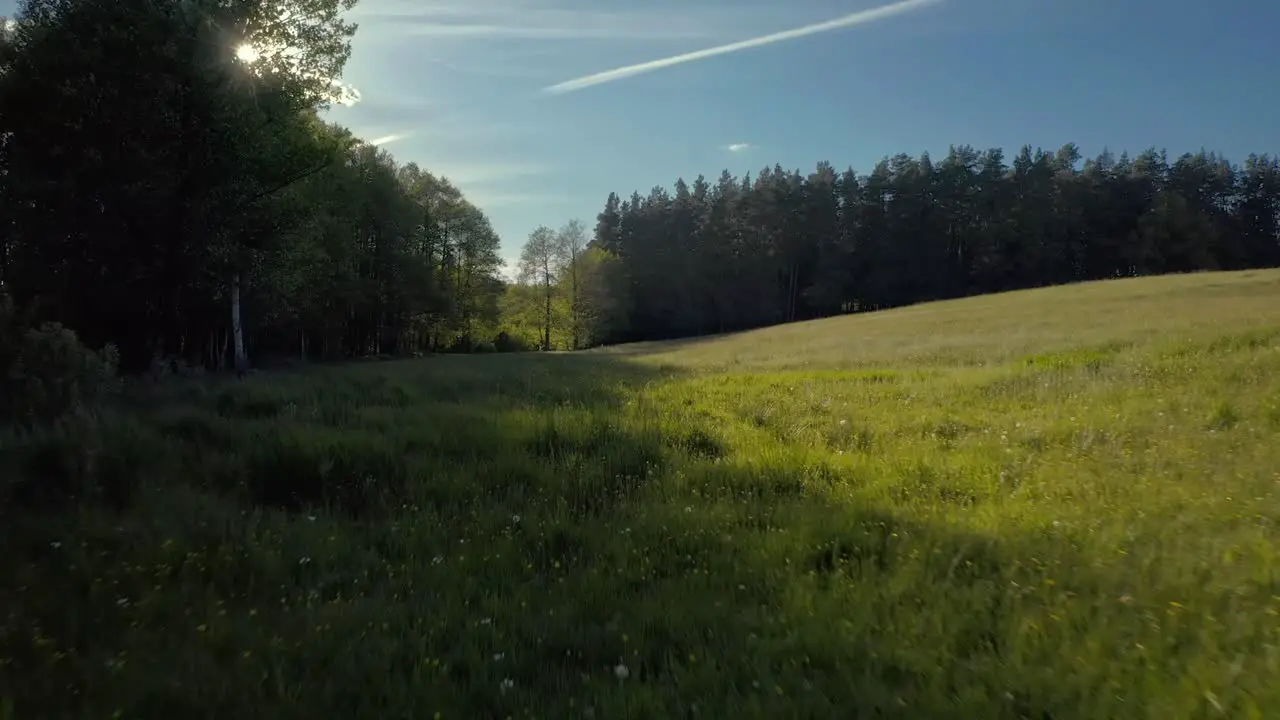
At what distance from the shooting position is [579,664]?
3.42m

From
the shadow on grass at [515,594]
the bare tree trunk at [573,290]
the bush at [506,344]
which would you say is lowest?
the shadow on grass at [515,594]

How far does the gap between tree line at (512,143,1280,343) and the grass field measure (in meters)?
65.3

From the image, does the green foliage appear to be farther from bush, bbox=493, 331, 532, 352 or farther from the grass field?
the grass field

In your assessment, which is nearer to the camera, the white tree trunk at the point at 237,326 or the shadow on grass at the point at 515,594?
the shadow on grass at the point at 515,594

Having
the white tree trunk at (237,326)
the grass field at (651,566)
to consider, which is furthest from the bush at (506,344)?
the grass field at (651,566)

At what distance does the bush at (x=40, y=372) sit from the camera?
780cm

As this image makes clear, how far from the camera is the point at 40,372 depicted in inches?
322

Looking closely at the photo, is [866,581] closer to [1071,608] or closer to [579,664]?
[1071,608]

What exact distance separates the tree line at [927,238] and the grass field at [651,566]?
6533cm

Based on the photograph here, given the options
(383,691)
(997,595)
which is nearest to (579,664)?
(383,691)

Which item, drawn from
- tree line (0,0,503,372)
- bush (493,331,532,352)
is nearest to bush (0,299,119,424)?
tree line (0,0,503,372)

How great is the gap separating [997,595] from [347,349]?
56242 millimetres

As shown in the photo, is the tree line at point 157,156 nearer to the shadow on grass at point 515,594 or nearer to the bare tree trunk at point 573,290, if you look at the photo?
the shadow on grass at point 515,594

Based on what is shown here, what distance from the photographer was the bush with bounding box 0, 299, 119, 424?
25.6ft
